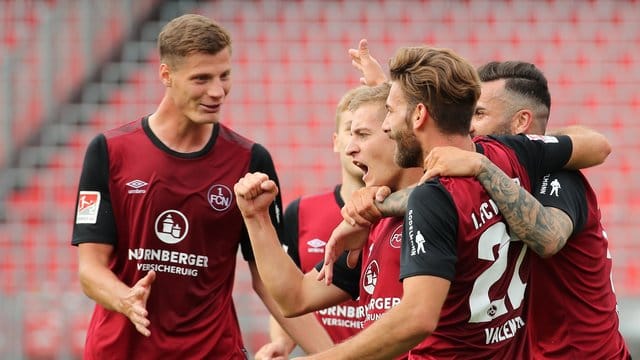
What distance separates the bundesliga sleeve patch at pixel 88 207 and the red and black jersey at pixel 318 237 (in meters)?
1.40

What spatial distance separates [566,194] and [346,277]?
0.96 meters

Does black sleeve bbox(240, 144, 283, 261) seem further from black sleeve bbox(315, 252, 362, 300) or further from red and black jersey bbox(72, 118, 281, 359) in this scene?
black sleeve bbox(315, 252, 362, 300)

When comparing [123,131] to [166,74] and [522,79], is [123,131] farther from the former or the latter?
[522,79]

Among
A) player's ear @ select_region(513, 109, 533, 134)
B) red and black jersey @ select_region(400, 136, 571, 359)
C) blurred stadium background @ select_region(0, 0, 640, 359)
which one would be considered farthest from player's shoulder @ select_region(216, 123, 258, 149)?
blurred stadium background @ select_region(0, 0, 640, 359)

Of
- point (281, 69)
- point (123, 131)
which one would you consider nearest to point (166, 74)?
point (123, 131)

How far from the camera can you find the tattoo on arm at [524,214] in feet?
13.2

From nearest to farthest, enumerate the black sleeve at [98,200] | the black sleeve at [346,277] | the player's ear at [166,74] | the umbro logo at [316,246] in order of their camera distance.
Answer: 1. the black sleeve at [346,277]
2. the black sleeve at [98,200]
3. the player's ear at [166,74]
4. the umbro logo at [316,246]

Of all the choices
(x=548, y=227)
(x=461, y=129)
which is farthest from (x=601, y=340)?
A: (x=461, y=129)

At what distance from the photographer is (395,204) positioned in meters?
4.37

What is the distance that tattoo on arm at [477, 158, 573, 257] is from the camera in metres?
4.03

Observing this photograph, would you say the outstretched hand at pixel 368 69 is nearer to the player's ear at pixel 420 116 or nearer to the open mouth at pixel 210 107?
the open mouth at pixel 210 107

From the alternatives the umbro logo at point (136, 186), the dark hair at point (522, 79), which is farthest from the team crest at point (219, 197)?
the dark hair at point (522, 79)

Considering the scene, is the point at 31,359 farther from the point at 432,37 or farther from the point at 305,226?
the point at 432,37

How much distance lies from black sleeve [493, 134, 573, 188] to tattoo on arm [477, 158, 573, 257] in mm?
216
